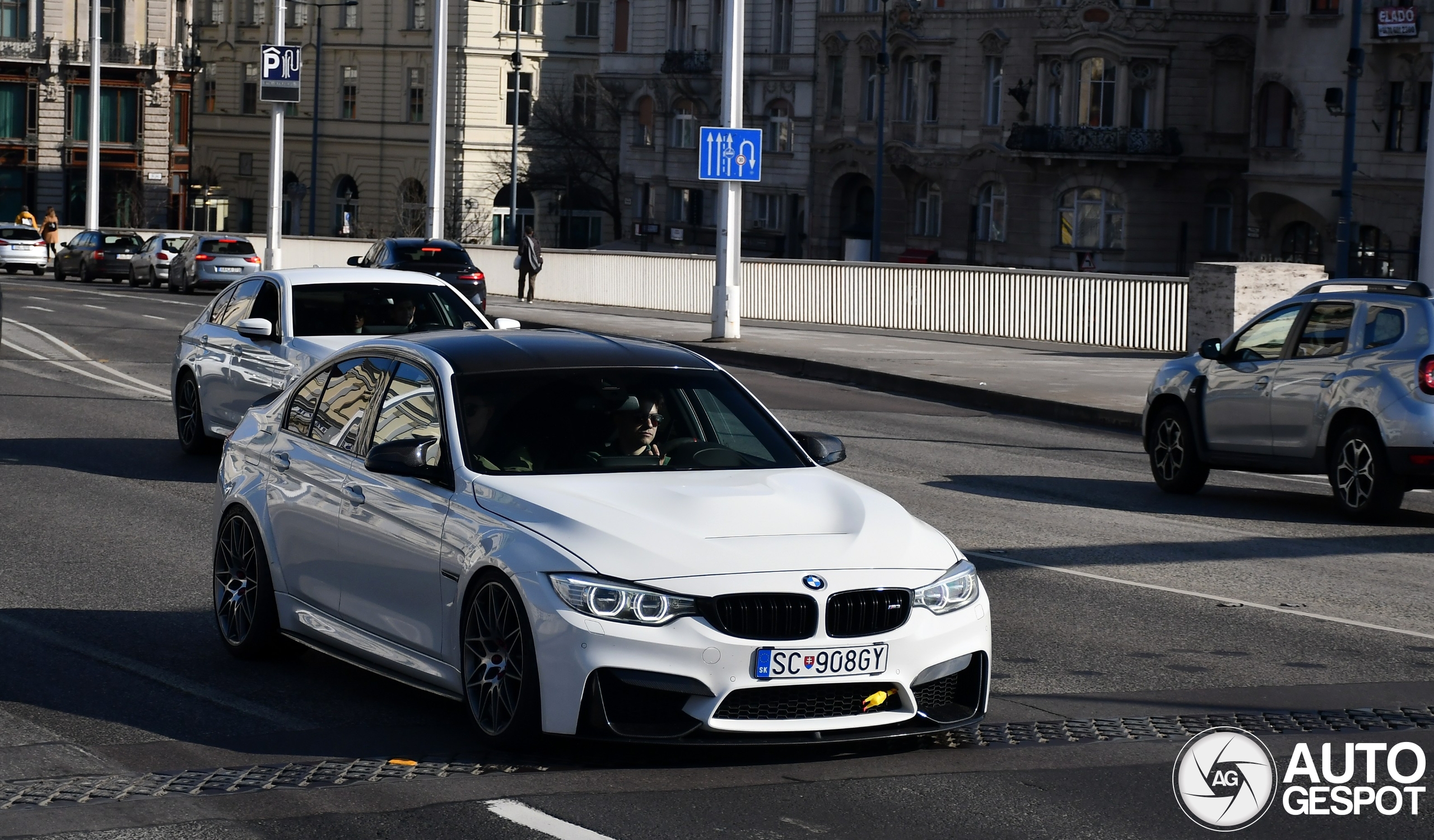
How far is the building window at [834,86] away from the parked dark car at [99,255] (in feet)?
92.7

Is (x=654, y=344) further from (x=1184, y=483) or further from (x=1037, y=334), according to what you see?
(x=1037, y=334)

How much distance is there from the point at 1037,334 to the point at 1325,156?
29529 millimetres

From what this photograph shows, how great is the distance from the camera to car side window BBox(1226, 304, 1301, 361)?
1525 cm

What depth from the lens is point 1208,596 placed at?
1067 cm

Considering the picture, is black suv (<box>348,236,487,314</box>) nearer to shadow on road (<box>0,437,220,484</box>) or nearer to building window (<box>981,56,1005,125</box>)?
shadow on road (<box>0,437,220,484</box>)

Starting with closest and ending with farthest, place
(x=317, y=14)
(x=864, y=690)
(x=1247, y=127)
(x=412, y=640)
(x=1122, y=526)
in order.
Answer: (x=864, y=690)
(x=412, y=640)
(x=1122, y=526)
(x=1247, y=127)
(x=317, y=14)

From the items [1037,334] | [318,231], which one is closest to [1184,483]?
[1037,334]

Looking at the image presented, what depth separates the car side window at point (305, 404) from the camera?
8.55 metres

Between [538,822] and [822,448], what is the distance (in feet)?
8.51

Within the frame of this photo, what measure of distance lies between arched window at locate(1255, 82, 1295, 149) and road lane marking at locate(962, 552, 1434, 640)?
176 feet

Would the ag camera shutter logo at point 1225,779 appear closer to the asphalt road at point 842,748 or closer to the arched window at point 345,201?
the asphalt road at point 842,748

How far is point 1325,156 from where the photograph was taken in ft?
197

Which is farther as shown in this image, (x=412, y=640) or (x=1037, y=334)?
(x=1037, y=334)

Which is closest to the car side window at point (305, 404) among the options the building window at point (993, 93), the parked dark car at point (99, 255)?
the parked dark car at point (99, 255)
